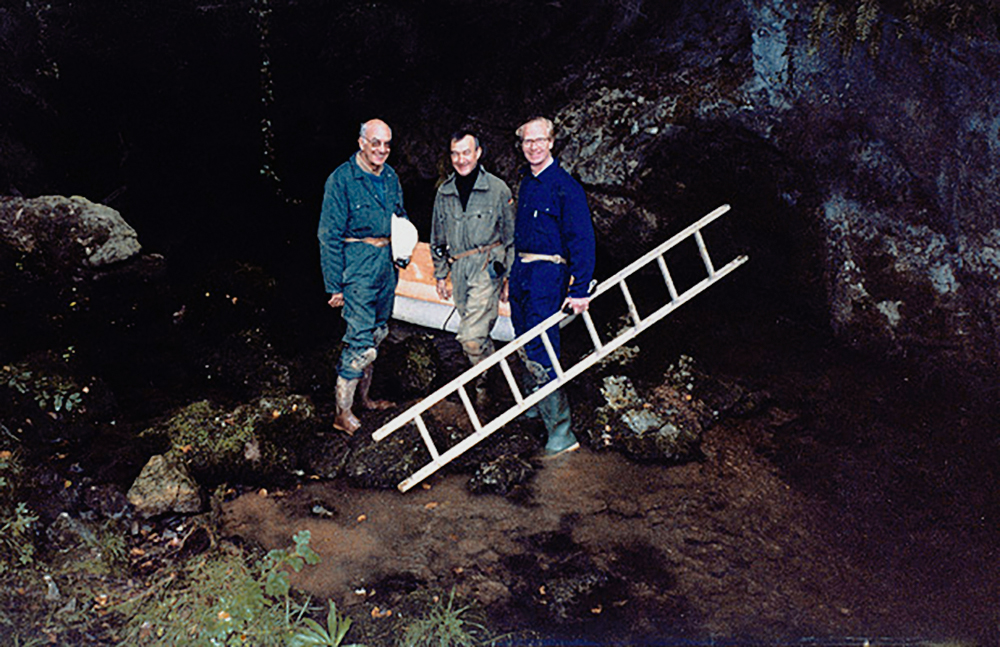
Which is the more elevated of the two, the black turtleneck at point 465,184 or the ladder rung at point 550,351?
the black turtleneck at point 465,184

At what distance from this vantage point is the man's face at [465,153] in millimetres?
5344

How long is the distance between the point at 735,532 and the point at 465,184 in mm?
3072

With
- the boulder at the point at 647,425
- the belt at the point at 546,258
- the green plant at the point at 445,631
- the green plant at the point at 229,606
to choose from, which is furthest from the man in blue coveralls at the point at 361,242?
the green plant at the point at 445,631

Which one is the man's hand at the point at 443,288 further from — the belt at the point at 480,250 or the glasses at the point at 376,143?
the glasses at the point at 376,143

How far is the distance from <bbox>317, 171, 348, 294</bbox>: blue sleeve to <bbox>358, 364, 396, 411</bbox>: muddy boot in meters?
0.86

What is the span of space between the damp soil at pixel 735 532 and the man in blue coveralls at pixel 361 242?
1.14 m

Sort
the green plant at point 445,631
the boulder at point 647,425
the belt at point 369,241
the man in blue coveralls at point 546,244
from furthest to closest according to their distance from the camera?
the boulder at point 647,425
the belt at point 369,241
the man in blue coveralls at point 546,244
the green plant at point 445,631

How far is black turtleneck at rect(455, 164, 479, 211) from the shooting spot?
553cm

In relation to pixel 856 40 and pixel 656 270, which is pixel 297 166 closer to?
pixel 656 270

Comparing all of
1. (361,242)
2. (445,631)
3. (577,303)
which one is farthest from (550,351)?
(445,631)

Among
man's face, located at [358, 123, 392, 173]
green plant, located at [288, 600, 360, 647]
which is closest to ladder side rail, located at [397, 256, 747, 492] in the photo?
green plant, located at [288, 600, 360, 647]

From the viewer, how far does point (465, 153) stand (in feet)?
17.6

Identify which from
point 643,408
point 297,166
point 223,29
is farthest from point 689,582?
point 223,29

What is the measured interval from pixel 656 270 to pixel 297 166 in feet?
11.8
